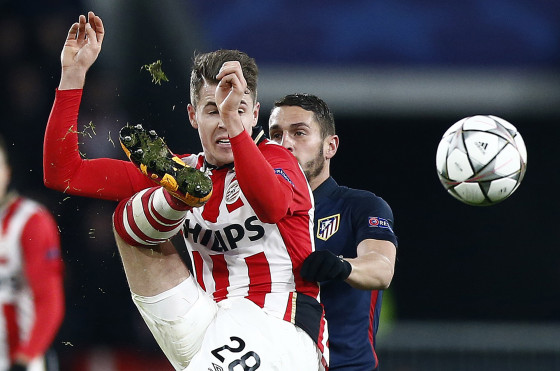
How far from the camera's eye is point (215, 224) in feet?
10.7

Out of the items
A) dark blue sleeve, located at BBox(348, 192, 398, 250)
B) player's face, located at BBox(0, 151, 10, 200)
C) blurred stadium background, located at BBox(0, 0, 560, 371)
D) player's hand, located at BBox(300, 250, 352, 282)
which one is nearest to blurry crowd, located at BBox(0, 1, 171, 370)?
blurred stadium background, located at BBox(0, 0, 560, 371)

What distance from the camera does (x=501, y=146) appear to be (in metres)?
4.24

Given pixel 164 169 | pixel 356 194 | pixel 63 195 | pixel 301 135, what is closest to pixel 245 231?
pixel 164 169

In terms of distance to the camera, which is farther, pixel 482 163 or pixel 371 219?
pixel 482 163

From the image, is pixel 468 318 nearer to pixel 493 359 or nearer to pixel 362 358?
pixel 493 359

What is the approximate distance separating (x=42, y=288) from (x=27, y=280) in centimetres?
27

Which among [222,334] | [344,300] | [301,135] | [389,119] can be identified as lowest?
[222,334]

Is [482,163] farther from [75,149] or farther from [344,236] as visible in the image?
[75,149]

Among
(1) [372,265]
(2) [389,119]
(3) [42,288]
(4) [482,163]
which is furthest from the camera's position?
(2) [389,119]

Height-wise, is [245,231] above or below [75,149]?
below

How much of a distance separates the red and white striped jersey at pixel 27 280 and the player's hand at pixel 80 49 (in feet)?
8.70

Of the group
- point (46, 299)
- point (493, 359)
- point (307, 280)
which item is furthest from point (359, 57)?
point (307, 280)

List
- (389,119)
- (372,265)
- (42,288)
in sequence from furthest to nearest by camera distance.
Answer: (389,119), (42,288), (372,265)

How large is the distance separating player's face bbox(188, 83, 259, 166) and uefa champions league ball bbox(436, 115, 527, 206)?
4.26 ft
